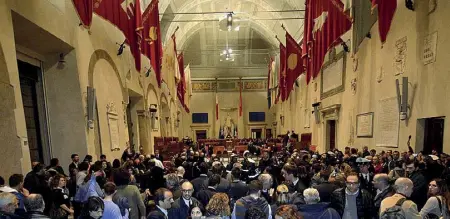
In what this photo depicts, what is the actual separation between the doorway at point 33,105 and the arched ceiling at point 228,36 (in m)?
15.1

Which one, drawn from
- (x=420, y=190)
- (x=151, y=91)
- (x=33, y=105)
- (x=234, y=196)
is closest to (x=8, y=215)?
(x=234, y=196)

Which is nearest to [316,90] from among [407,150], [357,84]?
[357,84]

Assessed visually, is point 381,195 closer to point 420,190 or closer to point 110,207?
point 420,190

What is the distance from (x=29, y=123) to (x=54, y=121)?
0.74 metres

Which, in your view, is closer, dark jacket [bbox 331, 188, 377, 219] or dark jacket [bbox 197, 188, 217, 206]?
dark jacket [bbox 331, 188, 377, 219]

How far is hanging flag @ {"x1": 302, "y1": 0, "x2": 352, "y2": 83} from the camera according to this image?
985cm

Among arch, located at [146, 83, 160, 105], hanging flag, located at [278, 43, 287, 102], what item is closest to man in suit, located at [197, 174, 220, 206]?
arch, located at [146, 83, 160, 105]

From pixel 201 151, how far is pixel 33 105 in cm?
536

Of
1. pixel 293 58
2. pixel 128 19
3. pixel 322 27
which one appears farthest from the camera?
pixel 293 58

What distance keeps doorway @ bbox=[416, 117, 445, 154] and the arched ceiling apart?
51.3 feet

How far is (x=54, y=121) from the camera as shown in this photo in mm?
8258

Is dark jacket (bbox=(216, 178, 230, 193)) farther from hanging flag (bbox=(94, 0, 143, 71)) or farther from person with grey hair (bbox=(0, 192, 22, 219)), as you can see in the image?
hanging flag (bbox=(94, 0, 143, 71))

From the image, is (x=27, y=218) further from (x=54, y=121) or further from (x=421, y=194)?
(x=54, y=121)

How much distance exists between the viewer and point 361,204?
11.0ft
